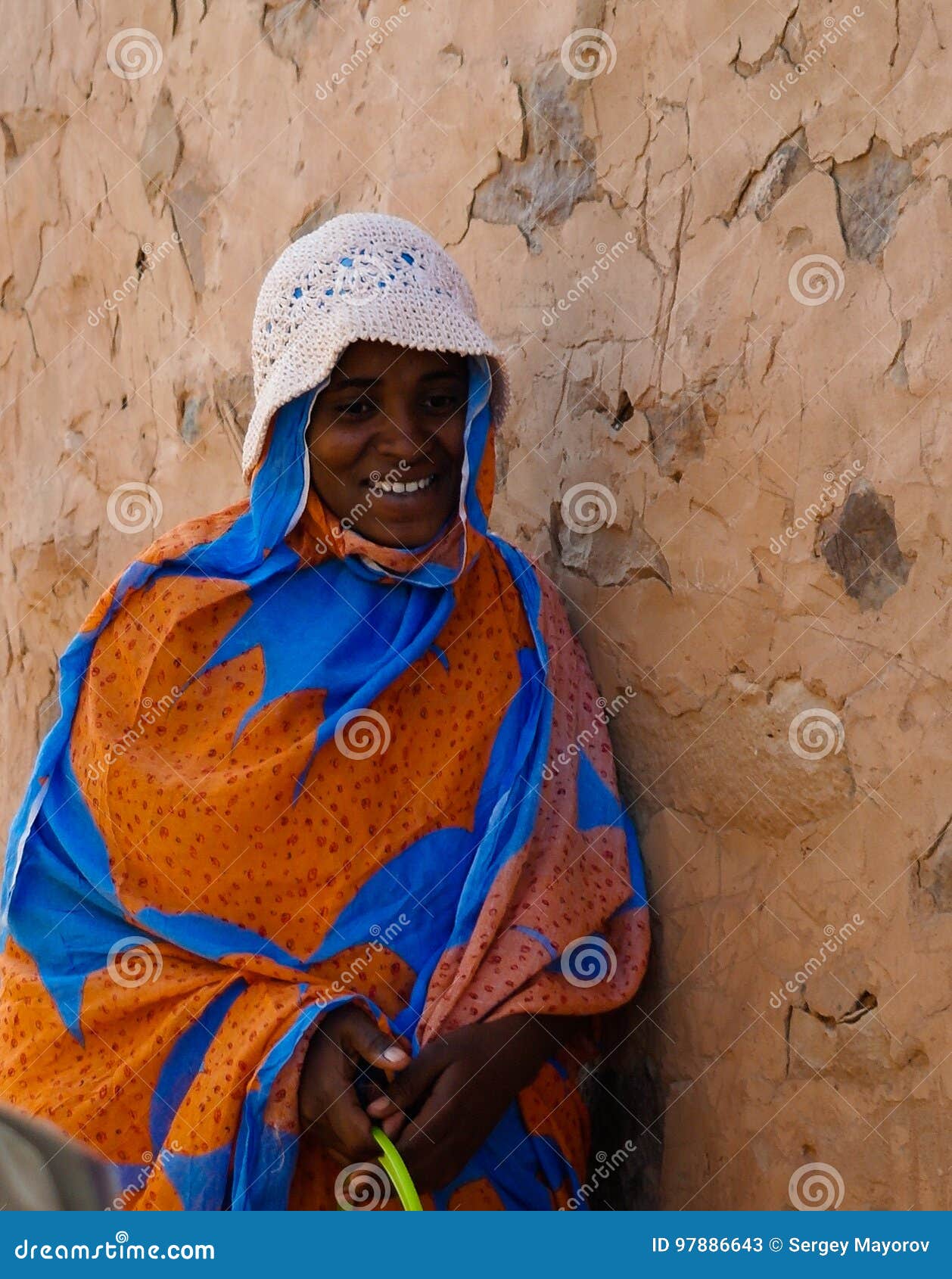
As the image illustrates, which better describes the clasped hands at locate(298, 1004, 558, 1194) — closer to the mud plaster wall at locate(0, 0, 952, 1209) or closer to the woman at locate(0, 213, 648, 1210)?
the woman at locate(0, 213, 648, 1210)

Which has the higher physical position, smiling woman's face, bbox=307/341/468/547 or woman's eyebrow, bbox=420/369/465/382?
woman's eyebrow, bbox=420/369/465/382

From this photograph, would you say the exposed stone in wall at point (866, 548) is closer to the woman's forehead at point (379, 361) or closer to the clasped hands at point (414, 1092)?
the woman's forehead at point (379, 361)

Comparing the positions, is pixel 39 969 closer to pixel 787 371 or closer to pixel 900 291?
pixel 787 371

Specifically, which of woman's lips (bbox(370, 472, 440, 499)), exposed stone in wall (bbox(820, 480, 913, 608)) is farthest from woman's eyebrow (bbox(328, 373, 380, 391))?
exposed stone in wall (bbox(820, 480, 913, 608))

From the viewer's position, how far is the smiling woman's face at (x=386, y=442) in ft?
7.01

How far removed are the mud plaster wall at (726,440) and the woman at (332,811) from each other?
17 centimetres

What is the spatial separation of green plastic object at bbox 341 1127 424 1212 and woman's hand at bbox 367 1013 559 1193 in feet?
0.06

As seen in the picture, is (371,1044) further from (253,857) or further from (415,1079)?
(253,857)

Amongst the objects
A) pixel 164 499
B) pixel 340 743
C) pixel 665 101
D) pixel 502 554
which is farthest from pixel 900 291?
pixel 164 499

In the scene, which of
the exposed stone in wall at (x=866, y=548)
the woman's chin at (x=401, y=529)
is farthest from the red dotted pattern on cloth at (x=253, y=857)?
the exposed stone in wall at (x=866, y=548)

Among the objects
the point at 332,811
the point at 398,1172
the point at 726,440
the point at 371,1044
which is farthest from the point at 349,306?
the point at 398,1172

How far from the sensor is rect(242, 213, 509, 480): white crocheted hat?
6.85 feet

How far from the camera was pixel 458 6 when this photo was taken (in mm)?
2598

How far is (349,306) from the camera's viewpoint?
2.10m
